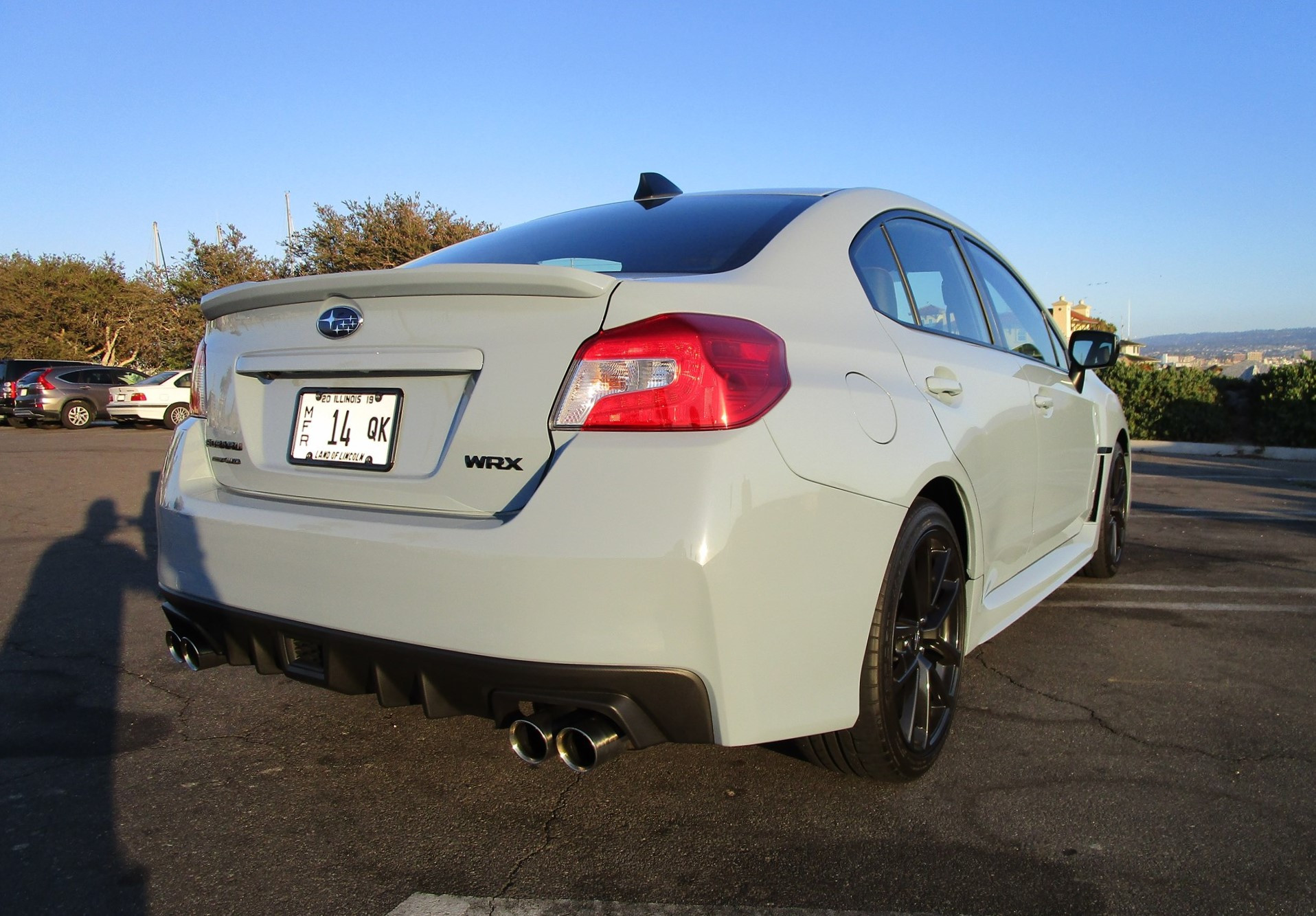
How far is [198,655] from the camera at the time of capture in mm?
2652

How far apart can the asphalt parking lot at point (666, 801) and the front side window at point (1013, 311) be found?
1.22 m

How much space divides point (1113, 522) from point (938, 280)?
254 cm

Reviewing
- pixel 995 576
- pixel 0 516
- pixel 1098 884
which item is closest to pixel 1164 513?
pixel 995 576

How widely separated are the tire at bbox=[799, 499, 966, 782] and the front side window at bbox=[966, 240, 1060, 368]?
4.36 ft

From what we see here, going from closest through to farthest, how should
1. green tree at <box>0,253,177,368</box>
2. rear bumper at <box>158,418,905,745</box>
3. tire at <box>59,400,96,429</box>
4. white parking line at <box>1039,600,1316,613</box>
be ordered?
rear bumper at <box>158,418,905,745</box>
white parking line at <box>1039,600,1316,613</box>
tire at <box>59,400,96,429</box>
green tree at <box>0,253,177,368</box>

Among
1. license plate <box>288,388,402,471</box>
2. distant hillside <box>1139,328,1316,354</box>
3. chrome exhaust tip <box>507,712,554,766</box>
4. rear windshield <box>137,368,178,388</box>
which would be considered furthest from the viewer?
distant hillside <box>1139,328,1316,354</box>

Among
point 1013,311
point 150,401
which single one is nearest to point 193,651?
point 1013,311

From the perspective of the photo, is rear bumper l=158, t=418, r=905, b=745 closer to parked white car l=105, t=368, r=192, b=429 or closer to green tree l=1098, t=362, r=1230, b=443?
green tree l=1098, t=362, r=1230, b=443

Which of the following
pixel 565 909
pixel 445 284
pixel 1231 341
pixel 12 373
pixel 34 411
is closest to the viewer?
pixel 565 909

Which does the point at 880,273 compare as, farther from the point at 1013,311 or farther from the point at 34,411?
the point at 34,411

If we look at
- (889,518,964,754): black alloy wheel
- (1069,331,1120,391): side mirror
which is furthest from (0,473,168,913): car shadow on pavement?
(1069,331,1120,391): side mirror

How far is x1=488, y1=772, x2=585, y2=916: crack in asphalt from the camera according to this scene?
7.02ft

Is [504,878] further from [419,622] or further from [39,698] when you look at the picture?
[39,698]

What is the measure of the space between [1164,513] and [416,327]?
7474 mm
